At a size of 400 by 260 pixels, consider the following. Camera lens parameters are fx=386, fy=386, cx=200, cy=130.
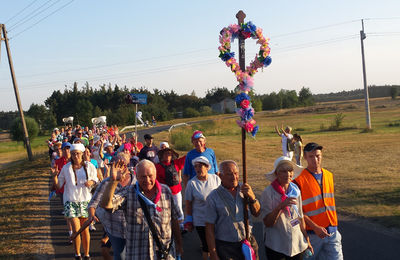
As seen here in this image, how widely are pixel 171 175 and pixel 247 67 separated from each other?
2899 mm

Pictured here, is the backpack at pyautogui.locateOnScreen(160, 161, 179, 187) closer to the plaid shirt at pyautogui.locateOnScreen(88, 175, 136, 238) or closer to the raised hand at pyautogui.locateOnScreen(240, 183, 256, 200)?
the plaid shirt at pyautogui.locateOnScreen(88, 175, 136, 238)

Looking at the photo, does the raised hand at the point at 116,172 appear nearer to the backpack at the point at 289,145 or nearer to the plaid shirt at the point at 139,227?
the plaid shirt at the point at 139,227

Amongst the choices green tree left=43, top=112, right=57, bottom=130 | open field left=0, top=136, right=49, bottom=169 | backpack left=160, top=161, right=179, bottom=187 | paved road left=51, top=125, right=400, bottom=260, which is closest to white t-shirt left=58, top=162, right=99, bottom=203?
paved road left=51, top=125, right=400, bottom=260

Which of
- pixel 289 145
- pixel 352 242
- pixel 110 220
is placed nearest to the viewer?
pixel 110 220

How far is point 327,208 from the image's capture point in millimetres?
4098

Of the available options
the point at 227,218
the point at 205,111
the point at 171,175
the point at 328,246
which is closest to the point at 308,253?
the point at 328,246

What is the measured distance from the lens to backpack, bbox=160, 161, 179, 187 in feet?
21.3

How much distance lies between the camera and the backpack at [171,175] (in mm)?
6484

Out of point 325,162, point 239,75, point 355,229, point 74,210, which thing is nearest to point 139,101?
point 74,210

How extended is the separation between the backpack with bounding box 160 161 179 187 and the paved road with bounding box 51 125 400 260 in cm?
113

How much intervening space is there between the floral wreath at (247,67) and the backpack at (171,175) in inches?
105

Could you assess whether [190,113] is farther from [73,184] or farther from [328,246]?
[328,246]

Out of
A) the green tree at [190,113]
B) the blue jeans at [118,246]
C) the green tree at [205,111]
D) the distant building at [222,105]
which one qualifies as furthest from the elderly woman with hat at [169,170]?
the distant building at [222,105]

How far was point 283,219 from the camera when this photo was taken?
3818 millimetres
